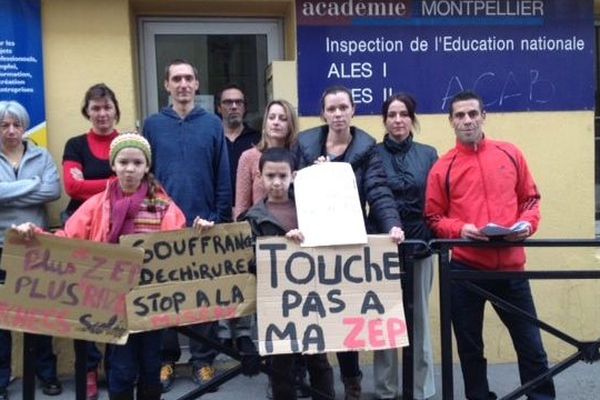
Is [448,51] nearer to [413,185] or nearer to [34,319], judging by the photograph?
[413,185]

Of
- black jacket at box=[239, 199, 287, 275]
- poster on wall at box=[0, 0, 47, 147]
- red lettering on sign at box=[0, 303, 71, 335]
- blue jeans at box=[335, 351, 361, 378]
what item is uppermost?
poster on wall at box=[0, 0, 47, 147]

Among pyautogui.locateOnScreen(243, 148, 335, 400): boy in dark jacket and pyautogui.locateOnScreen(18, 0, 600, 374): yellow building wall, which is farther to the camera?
pyautogui.locateOnScreen(18, 0, 600, 374): yellow building wall

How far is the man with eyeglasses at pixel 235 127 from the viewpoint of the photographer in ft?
15.5

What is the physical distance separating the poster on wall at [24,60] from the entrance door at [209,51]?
0.74 meters

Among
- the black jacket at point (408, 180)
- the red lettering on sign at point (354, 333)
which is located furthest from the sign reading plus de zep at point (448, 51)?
the red lettering on sign at point (354, 333)

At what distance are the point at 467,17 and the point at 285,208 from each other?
2437mm

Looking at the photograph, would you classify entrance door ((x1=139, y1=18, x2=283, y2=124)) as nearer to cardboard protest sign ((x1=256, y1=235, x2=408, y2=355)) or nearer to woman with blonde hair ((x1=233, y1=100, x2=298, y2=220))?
woman with blonde hair ((x1=233, y1=100, x2=298, y2=220))

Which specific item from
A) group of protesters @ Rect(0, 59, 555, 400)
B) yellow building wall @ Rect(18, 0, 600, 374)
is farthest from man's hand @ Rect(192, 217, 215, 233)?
yellow building wall @ Rect(18, 0, 600, 374)

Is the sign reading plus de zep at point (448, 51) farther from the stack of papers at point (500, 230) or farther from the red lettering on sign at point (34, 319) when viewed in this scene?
the red lettering on sign at point (34, 319)

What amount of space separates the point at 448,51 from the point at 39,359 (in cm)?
338

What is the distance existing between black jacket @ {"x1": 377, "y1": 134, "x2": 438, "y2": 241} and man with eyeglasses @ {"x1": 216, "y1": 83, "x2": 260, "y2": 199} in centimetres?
109

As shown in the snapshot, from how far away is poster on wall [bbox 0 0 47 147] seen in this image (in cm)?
457

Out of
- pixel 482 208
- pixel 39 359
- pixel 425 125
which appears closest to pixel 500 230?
pixel 482 208

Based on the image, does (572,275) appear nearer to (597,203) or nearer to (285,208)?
(285,208)
